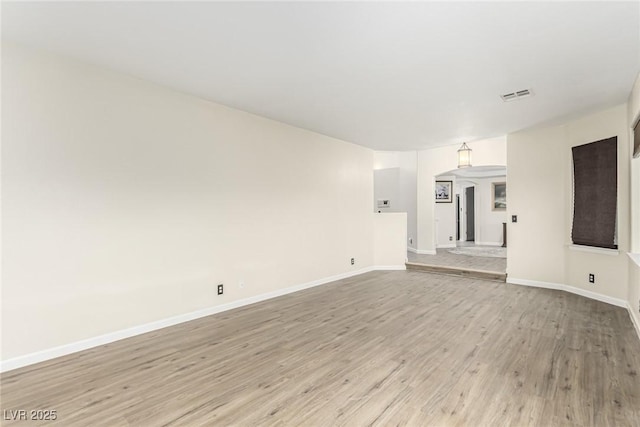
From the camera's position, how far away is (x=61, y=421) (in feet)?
6.34

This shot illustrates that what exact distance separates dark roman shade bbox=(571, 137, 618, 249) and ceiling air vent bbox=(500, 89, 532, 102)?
5.46 ft

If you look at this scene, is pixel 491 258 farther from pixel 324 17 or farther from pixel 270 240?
pixel 324 17

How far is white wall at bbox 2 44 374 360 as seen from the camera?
262cm

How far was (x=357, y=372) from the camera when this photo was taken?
2.51 m

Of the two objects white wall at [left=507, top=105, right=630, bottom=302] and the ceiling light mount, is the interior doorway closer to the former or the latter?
the ceiling light mount

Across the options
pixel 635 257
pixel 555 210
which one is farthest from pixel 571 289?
pixel 635 257

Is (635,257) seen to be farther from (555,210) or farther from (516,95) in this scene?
(516,95)

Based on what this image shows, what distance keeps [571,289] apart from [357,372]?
4.34m

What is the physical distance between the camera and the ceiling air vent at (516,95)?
349cm

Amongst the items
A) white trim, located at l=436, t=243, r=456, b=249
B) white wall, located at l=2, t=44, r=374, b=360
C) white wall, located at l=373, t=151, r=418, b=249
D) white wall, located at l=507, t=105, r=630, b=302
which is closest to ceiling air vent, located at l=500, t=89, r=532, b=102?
white wall, located at l=507, t=105, r=630, b=302

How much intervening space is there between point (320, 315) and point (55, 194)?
9.75 feet

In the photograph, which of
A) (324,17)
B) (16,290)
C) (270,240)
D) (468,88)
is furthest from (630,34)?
(16,290)

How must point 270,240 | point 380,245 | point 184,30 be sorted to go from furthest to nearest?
1. point 380,245
2. point 270,240
3. point 184,30

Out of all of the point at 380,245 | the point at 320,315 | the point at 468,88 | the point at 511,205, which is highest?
the point at 468,88
